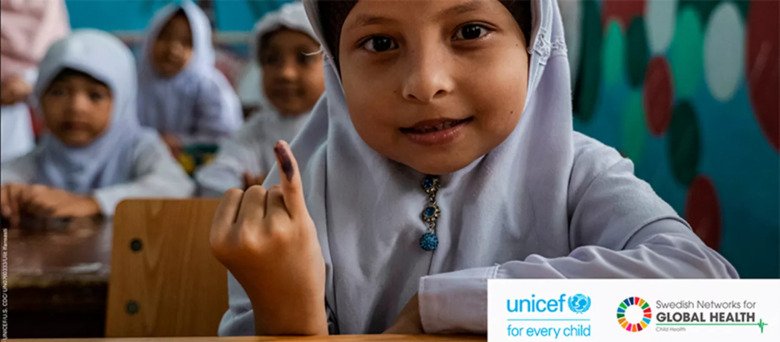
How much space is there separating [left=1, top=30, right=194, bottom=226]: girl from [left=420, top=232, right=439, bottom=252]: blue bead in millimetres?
1070

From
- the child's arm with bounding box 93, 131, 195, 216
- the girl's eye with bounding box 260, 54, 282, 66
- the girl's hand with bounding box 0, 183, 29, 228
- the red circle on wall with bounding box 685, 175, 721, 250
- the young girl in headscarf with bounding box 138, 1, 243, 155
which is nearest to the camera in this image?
the red circle on wall with bounding box 685, 175, 721, 250

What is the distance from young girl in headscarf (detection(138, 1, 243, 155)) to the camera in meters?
3.01

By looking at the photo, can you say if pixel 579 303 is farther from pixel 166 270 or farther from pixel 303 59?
pixel 303 59

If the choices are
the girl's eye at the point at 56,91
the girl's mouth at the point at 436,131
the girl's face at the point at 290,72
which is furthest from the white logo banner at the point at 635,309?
the girl's eye at the point at 56,91

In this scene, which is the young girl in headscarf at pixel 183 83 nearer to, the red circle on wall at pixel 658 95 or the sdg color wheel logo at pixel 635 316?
the red circle on wall at pixel 658 95

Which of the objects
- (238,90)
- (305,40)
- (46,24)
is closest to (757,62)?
(305,40)

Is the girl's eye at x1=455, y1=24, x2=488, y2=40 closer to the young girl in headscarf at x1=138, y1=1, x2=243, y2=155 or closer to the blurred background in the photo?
the blurred background

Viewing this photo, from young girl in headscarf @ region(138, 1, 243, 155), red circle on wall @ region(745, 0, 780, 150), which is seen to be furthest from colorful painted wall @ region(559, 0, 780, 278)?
young girl in headscarf @ region(138, 1, 243, 155)

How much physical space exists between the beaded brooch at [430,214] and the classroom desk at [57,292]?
424mm

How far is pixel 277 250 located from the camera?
25.7 inches

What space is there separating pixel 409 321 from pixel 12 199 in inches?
42.3

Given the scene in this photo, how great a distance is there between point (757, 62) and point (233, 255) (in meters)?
0.78

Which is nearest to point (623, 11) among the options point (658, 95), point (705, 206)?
point (658, 95)

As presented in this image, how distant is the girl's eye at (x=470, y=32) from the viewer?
742mm
